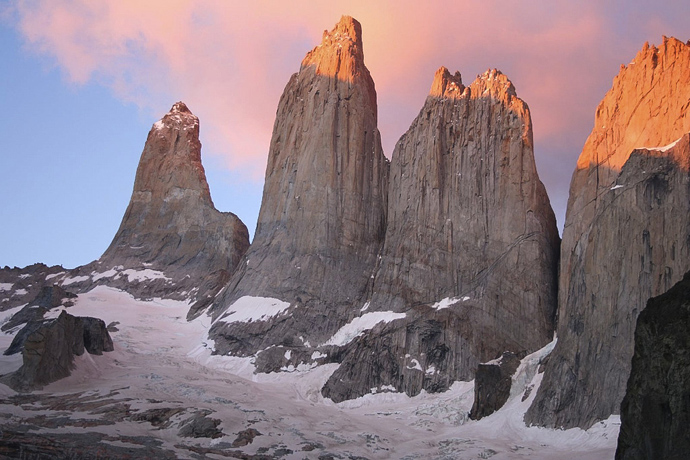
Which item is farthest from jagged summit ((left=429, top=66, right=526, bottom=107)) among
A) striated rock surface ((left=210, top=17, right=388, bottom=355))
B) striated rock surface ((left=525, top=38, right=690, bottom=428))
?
striated rock surface ((left=525, top=38, right=690, bottom=428))

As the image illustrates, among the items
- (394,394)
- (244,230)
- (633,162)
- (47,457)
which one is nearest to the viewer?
(47,457)

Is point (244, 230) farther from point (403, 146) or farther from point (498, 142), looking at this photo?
point (498, 142)

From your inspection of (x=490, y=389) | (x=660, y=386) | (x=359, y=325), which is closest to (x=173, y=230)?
(x=359, y=325)

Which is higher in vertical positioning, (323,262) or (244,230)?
(244,230)

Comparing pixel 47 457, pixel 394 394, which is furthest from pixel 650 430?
pixel 394 394

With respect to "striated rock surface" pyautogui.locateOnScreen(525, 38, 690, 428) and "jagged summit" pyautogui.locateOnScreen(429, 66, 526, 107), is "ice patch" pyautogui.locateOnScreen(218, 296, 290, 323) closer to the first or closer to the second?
"jagged summit" pyautogui.locateOnScreen(429, 66, 526, 107)

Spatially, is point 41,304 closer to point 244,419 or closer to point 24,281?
point 24,281
